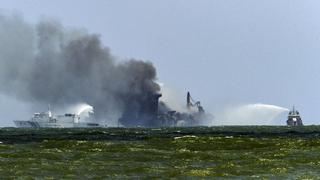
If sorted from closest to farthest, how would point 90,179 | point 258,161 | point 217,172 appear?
point 90,179 → point 217,172 → point 258,161

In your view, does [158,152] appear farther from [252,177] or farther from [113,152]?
[252,177]

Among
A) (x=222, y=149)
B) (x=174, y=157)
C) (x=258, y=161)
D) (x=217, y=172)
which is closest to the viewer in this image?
(x=217, y=172)

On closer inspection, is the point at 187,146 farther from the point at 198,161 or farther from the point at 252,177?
the point at 252,177

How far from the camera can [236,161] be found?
7675 cm

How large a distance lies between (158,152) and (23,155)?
15357 millimetres

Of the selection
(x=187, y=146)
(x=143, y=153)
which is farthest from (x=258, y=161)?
(x=187, y=146)

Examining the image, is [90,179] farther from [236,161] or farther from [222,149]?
[222,149]

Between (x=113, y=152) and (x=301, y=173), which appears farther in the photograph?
(x=113, y=152)

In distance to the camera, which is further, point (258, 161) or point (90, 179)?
point (258, 161)

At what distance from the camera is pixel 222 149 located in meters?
95.0

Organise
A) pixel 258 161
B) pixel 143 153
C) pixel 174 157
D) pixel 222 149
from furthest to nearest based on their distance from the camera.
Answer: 1. pixel 222 149
2. pixel 143 153
3. pixel 174 157
4. pixel 258 161

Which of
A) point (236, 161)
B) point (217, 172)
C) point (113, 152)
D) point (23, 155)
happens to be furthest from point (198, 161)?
point (23, 155)

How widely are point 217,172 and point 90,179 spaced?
11.5m

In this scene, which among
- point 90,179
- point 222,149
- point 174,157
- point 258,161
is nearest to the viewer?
point 90,179
